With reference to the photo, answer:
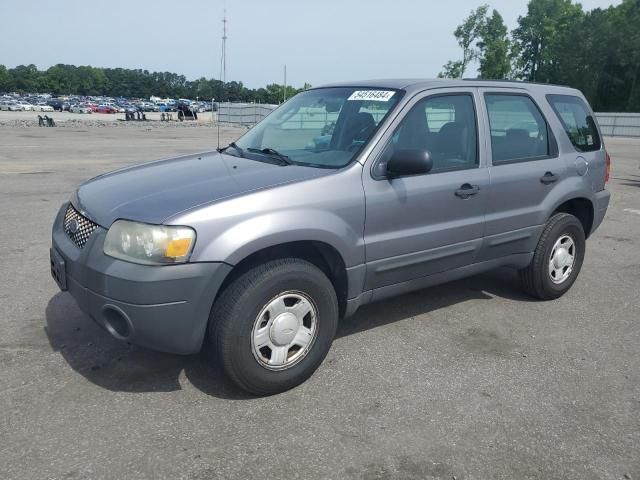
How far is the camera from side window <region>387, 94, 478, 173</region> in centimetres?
382

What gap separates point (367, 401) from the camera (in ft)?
10.7

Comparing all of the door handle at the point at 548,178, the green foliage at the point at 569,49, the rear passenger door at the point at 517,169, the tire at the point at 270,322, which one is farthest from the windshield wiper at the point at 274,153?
the green foliage at the point at 569,49

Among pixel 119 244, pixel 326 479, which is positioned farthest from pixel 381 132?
pixel 326 479

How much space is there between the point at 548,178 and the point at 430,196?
1397mm

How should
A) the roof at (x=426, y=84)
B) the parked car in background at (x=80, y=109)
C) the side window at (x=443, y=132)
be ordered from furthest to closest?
the parked car in background at (x=80, y=109) < the roof at (x=426, y=84) < the side window at (x=443, y=132)

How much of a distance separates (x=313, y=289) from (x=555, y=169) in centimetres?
257

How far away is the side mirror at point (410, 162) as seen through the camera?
3455mm

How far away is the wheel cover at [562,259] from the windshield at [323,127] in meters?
2.14

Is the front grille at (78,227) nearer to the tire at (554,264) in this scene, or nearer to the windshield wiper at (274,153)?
the windshield wiper at (274,153)

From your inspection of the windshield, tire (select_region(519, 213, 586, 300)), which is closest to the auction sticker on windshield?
the windshield

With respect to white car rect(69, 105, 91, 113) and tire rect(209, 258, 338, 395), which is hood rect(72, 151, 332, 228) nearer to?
tire rect(209, 258, 338, 395)

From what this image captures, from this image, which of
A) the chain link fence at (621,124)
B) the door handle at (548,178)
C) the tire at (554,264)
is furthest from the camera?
the chain link fence at (621,124)

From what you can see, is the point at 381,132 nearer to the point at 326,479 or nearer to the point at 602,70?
the point at 326,479

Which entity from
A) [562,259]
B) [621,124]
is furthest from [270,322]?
[621,124]
